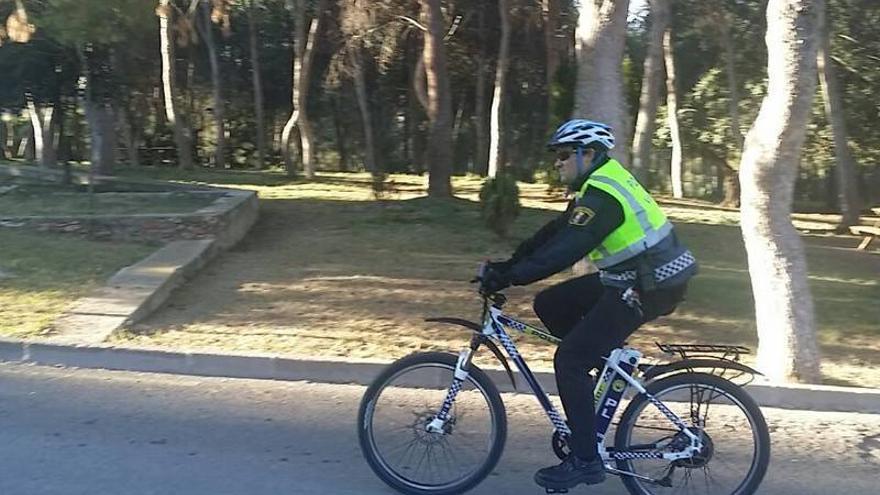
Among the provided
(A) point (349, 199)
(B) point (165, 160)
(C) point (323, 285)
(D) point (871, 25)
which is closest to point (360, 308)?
(C) point (323, 285)

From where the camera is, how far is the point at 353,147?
35.5 m

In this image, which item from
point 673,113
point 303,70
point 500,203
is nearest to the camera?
point 500,203

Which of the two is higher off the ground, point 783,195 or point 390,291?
point 783,195

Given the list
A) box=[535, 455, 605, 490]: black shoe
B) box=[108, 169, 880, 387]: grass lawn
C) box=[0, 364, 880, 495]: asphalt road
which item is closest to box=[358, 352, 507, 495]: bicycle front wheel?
box=[0, 364, 880, 495]: asphalt road

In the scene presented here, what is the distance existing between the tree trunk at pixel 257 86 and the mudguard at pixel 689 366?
26.4 m

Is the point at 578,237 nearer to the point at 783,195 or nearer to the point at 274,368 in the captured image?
the point at 783,195

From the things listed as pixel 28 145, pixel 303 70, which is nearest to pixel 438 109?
pixel 303 70

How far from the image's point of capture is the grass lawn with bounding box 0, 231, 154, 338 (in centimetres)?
927

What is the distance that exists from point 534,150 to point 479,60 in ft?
16.2

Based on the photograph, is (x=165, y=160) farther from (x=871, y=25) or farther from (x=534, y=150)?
(x=871, y=25)

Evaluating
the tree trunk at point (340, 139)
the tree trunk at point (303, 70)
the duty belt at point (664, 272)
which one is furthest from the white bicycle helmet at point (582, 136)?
the tree trunk at point (340, 139)

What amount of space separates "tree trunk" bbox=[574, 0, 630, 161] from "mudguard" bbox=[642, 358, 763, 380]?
5.44m

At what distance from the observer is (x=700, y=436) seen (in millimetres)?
5172

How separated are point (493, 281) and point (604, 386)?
802mm
